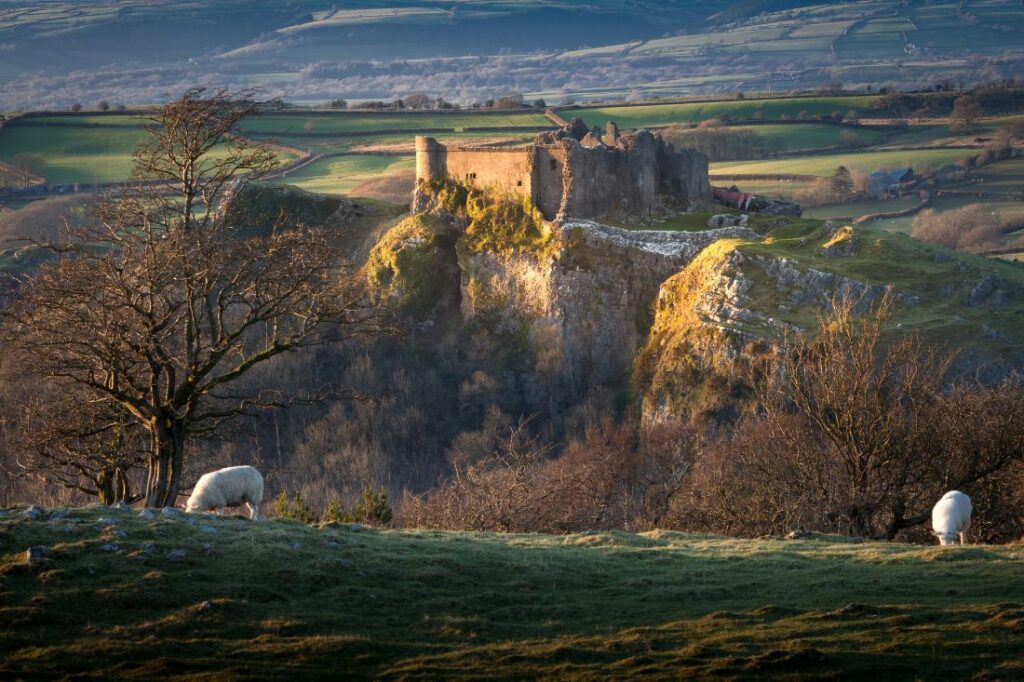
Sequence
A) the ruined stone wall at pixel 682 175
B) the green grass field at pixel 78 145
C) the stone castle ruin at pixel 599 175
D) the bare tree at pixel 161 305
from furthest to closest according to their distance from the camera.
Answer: the green grass field at pixel 78 145 → the ruined stone wall at pixel 682 175 → the stone castle ruin at pixel 599 175 → the bare tree at pixel 161 305

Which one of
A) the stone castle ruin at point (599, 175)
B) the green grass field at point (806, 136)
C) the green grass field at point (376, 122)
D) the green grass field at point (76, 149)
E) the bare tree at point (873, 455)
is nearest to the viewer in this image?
the bare tree at point (873, 455)

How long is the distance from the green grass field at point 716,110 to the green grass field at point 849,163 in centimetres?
1847

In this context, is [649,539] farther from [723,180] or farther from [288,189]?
[723,180]

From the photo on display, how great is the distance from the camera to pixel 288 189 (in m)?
110

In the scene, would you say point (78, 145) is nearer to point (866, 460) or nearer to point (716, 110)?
point (716, 110)

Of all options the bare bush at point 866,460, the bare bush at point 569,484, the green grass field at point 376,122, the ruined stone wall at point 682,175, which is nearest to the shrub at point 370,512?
the bare bush at point 569,484

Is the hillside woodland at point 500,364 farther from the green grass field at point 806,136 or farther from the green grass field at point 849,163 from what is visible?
the green grass field at point 806,136

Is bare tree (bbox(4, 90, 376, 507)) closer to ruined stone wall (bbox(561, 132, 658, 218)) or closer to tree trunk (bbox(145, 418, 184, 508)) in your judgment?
tree trunk (bbox(145, 418, 184, 508))

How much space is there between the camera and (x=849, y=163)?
154 m

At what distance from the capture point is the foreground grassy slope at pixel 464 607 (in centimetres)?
2139

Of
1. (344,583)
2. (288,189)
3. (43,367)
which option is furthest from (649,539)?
(288,189)

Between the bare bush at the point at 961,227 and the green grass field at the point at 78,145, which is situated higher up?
the green grass field at the point at 78,145

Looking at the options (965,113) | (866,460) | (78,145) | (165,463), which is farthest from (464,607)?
(965,113)

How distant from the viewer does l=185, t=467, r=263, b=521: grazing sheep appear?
32906 mm
